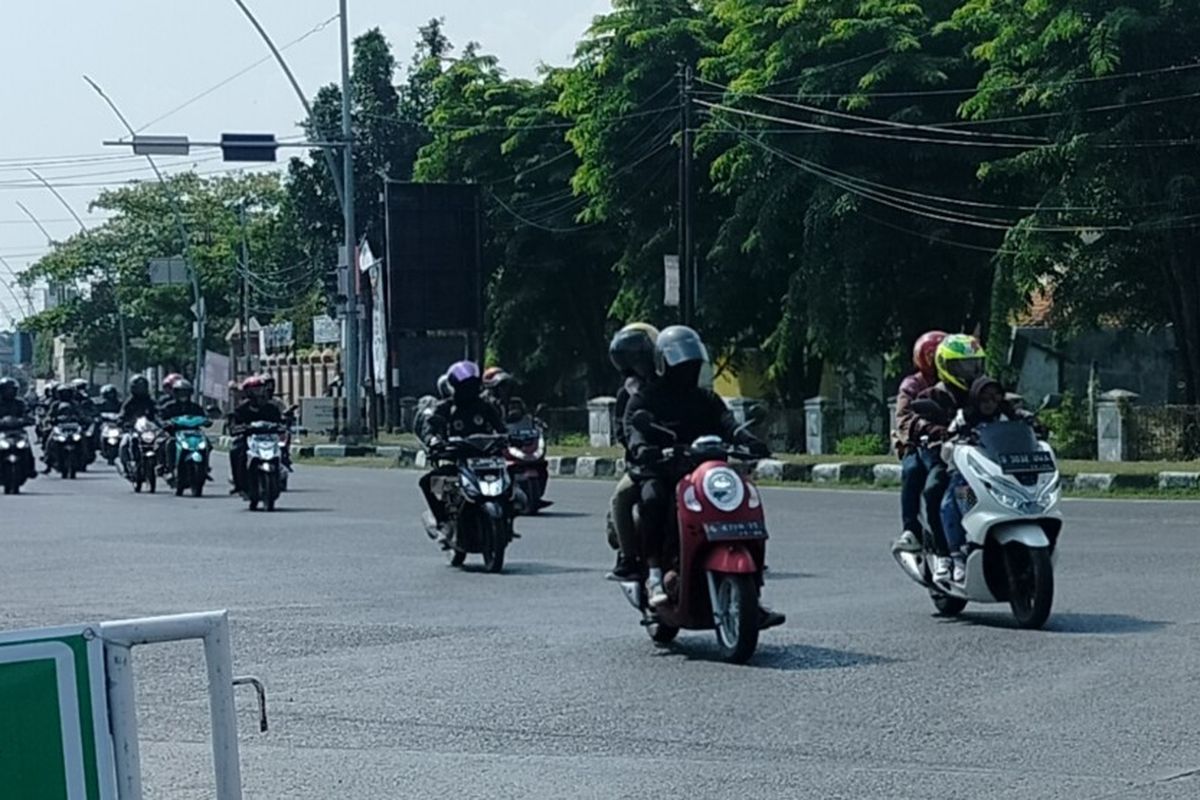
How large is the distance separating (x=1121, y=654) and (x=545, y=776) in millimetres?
4063

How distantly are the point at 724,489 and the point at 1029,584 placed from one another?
82.4 inches

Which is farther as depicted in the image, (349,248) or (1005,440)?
(349,248)

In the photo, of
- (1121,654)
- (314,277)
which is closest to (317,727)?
(1121,654)

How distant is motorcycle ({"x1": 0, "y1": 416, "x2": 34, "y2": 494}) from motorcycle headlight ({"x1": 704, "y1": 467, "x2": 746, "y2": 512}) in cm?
2181

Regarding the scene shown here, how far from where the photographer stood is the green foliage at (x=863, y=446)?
126 feet

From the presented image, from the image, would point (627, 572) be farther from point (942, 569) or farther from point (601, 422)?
point (601, 422)

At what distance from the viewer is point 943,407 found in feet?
40.0

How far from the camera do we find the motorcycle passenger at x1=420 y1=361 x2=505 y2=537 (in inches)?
657

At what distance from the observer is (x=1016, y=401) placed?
12.1 meters

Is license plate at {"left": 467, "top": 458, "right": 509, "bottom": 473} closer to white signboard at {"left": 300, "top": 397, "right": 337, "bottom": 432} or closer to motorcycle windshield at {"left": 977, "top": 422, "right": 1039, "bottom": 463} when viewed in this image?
motorcycle windshield at {"left": 977, "top": 422, "right": 1039, "bottom": 463}

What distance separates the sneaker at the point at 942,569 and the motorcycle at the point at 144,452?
64.2 ft

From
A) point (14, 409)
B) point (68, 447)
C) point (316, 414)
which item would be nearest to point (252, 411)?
point (14, 409)

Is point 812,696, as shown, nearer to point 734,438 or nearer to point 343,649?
point 734,438

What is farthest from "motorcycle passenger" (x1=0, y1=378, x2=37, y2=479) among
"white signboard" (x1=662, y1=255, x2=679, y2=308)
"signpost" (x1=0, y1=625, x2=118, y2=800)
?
"signpost" (x1=0, y1=625, x2=118, y2=800)
